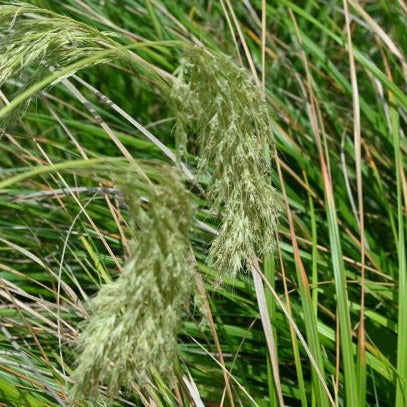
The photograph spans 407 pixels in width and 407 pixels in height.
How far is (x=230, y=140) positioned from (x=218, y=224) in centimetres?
55

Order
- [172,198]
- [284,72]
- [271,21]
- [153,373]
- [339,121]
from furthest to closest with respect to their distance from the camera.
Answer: [271,21] → [284,72] → [339,121] → [153,373] → [172,198]

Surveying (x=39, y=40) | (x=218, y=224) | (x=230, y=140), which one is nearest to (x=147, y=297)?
(x=230, y=140)

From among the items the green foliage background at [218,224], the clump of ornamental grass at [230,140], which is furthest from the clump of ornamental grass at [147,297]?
the green foliage background at [218,224]

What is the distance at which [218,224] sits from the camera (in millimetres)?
1423

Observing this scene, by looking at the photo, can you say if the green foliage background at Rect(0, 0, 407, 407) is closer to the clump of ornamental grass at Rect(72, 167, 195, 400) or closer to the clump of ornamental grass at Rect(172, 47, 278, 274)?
the clump of ornamental grass at Rect(172, 47, 278, 274)

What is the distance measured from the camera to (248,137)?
939 millimetres

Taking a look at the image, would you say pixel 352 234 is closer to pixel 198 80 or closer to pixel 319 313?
pixel 319 313

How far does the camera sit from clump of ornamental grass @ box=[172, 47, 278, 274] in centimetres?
86

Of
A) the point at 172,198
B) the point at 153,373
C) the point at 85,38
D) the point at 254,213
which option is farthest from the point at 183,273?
the point at 153,373

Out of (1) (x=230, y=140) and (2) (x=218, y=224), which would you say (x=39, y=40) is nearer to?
(1) (x=230, y=140)

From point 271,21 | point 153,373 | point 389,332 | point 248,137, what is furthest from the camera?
point 271,21

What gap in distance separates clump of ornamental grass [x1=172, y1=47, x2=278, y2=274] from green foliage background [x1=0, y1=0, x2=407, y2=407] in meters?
0.09

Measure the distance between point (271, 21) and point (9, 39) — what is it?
135cm

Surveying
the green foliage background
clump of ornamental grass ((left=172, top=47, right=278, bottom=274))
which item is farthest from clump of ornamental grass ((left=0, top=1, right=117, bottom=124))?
clump of ornamental grass ((left=172, top=47, right=278, bottom=274))
